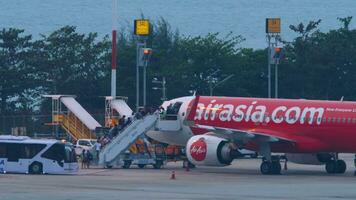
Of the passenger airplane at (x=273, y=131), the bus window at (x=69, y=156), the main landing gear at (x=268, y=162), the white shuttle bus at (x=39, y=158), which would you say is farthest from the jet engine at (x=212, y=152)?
the white shuttle bus at (x=39, y=158)

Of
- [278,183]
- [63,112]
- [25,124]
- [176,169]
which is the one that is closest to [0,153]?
[176,169]

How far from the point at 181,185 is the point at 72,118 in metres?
32.4

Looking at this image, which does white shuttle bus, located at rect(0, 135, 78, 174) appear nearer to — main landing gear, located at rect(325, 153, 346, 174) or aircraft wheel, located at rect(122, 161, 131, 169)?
aircraft wheel, located at rect(122, 161, 131, 169)

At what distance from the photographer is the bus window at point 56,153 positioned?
5897 cm

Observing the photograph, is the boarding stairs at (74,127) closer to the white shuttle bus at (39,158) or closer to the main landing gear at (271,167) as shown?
the white shuttle bus at (39,158)

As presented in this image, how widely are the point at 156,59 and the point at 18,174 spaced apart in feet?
193

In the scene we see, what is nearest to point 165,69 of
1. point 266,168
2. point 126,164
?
point 126,164

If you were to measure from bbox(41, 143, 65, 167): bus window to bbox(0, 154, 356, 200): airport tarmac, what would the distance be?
147 cm

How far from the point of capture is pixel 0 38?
111m

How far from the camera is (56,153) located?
5903 cm

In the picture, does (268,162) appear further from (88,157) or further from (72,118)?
(72,118)

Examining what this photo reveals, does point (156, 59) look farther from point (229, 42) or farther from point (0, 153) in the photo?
point (0, 153)

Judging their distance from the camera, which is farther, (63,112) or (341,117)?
(63,112)

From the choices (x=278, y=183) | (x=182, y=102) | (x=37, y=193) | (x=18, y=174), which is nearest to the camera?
(x=37, y=193)
